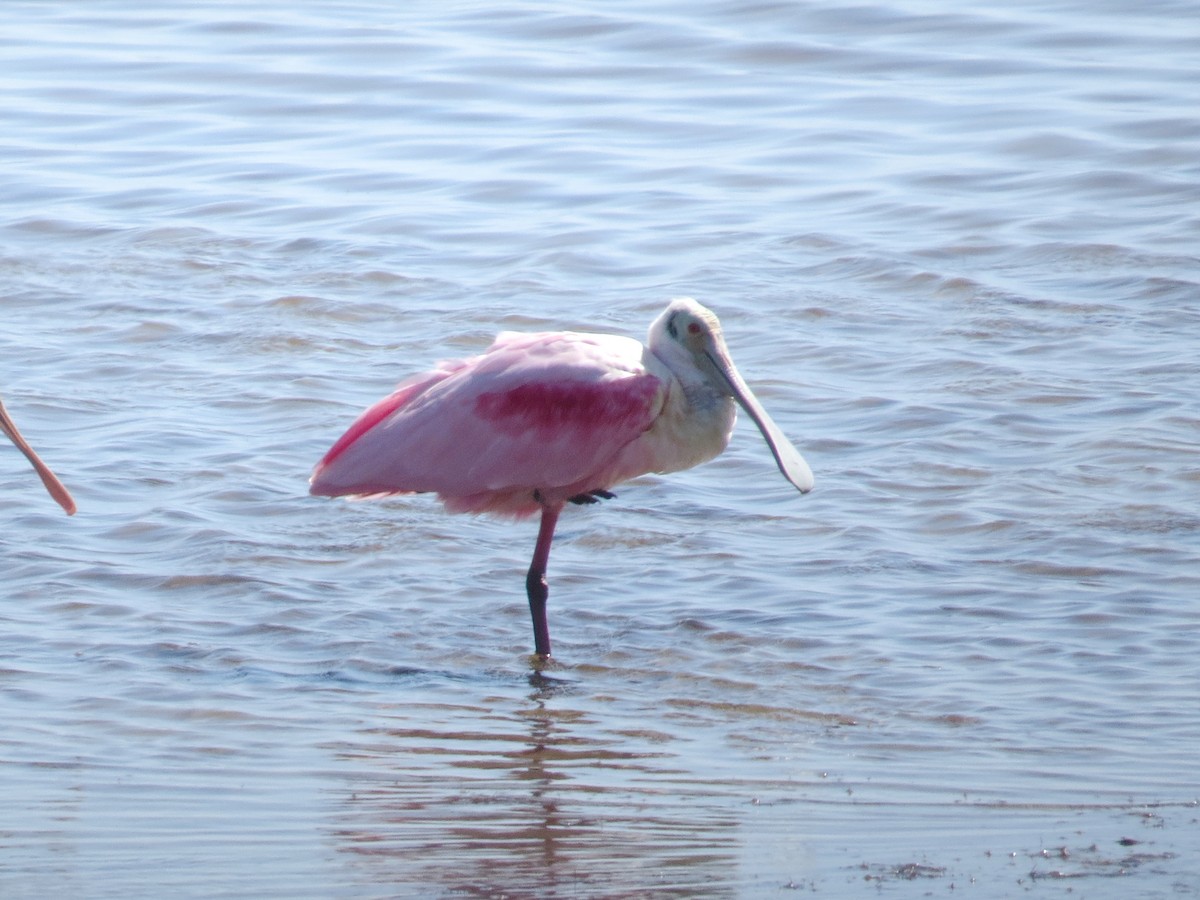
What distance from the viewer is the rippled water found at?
13.1 ft

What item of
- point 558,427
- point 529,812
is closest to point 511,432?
point 558,427

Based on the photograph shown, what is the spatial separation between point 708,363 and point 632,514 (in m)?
0.83

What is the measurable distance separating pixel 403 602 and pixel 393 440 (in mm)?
446

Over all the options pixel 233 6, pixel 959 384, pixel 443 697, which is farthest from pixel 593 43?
pixel 443 697

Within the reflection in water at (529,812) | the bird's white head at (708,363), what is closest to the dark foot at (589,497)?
the bird's white head at (708,363)

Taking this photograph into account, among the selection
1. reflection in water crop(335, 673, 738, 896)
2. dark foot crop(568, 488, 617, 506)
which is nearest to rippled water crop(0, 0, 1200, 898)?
reflection in water crop(335, 673, 738, 896)

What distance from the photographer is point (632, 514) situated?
660cm

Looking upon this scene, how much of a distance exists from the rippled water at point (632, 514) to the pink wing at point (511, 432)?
30 centimetres

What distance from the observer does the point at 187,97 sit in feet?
48.4

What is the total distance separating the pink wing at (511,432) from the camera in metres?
5.83

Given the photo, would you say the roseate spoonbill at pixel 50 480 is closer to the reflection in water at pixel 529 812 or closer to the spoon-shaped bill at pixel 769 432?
the reflection in water at pixel 529 812

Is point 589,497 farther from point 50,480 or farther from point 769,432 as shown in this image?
point 50,480

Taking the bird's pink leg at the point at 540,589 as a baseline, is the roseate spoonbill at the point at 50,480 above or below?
above

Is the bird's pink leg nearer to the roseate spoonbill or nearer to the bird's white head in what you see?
the bird's white head
